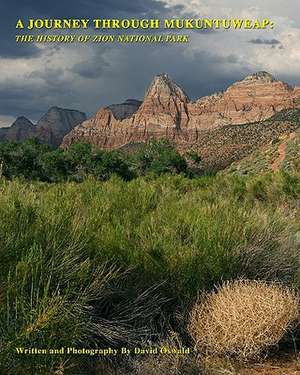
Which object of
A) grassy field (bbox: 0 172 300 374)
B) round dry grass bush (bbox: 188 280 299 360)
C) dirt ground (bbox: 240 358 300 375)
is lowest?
dirt ground (bbox: 240 358 300 375)

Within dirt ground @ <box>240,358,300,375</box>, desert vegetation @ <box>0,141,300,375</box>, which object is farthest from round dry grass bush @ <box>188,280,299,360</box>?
dirt ground @ <box>240,358,300,375</box>

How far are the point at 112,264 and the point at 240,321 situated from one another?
1607 millimetres

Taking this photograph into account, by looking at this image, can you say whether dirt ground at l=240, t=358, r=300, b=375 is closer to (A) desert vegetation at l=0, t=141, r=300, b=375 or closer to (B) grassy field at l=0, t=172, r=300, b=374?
(A) desert vegetation at l=0, t=141, r=300, b=375

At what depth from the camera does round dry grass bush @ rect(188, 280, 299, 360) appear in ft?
20.4

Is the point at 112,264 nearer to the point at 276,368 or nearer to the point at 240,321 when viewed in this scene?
the point at 240,321

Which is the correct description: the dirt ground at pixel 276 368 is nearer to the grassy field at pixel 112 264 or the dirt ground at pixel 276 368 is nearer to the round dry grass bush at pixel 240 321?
the round dry grass bush at pixel 240 321

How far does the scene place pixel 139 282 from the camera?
6719mm

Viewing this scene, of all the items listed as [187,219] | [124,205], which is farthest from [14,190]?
[124,205]

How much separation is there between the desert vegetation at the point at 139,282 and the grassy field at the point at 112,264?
0.01 meters

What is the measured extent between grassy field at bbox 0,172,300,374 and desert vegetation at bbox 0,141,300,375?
1 centimetres

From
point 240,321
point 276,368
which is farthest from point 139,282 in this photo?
point 276,368

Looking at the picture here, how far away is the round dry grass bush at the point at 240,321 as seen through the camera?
20.4 ft

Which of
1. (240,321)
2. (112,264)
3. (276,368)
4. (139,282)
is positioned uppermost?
(112,264)

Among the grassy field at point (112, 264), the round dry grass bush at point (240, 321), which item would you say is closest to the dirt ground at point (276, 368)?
the round dry grass bush at point (240, 321)
